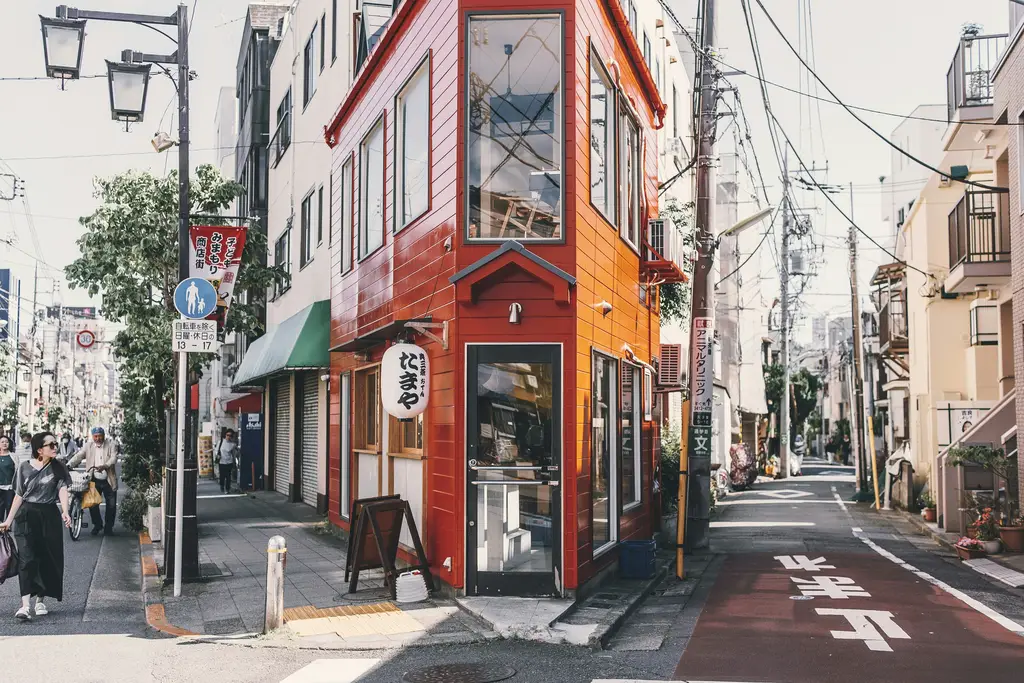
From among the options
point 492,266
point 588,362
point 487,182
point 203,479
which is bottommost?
point 203,479

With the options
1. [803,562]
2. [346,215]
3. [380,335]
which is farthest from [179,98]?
[803,562]

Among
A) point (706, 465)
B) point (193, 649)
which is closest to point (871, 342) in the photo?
point (706, 465)

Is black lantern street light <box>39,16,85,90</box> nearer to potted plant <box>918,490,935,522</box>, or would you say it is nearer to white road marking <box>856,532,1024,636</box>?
white road marking <box>856,532,1024,636</box>

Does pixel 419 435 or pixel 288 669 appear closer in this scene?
pixel 288 669

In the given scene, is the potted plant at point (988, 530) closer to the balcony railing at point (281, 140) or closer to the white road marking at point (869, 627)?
the white road marking at point (869, 627)

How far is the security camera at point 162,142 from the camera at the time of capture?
1300 cm

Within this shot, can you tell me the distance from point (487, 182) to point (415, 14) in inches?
128

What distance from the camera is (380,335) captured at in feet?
41.4

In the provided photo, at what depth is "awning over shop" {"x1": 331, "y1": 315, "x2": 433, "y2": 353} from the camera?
11.3 meters

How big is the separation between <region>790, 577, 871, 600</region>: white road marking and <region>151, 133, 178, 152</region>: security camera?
10062mm

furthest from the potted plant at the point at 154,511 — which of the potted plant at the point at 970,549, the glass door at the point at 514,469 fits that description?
the potted plant at the point at 970,549

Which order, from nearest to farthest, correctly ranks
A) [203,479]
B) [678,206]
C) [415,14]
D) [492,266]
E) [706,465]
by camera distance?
[492,266] → [415,14] → [706,465] → [678,206] → [203,479]

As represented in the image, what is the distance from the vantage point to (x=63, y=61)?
38.1 ft

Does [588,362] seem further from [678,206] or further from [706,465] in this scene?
[678,206]
